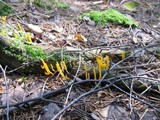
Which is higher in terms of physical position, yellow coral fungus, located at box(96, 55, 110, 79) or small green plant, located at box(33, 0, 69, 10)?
small green plant, located at box(33, 0, 69, 10)

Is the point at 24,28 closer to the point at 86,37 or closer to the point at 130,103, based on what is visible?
the point at 86,37

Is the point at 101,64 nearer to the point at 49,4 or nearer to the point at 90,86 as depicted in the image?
the point at 90,86

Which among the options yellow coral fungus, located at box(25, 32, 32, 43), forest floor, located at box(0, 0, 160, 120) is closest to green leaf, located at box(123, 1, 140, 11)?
forest floor, located at box(0, 0, 160, 120)

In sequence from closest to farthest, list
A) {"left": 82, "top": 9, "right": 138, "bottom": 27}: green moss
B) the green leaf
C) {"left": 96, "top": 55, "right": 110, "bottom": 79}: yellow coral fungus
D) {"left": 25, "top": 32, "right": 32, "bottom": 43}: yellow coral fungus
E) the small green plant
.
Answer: {"left": 96, "top": 55, "right": 110, "bottom": 79}: yellow coral fungus → {"left": 25, "top": 32, "right": 32, "bottom": 43}: yellow coral fungus → {"left": 82, "top": 9, "right": 138, "bottom": 27}: green moss → the small green plant → the green leaf

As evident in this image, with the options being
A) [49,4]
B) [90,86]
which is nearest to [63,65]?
[90,86]

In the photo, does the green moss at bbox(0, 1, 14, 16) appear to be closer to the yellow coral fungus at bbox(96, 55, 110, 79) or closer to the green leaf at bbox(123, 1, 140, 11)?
the yellow coral fungus at bbox(96, 55, 110, 79)

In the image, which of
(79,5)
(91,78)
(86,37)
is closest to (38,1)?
(79,5)

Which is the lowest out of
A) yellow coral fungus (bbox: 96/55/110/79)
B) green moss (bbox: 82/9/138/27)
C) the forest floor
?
the forest floor
